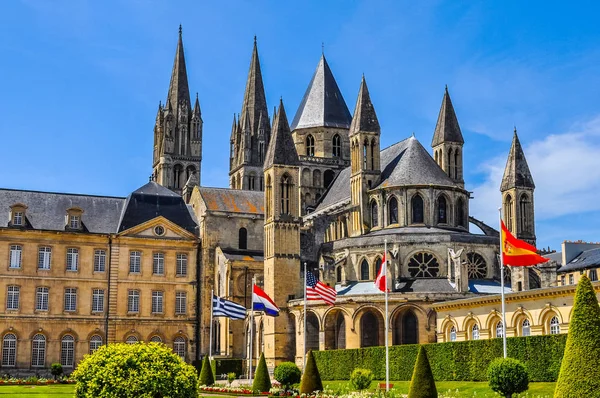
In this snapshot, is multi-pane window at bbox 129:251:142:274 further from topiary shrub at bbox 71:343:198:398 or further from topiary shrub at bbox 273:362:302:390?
topiary shrub at bbox 71:343:198:398

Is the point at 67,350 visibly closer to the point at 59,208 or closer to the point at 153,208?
the point at 59,208

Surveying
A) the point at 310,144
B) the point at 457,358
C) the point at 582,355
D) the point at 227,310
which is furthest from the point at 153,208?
the point at 582,355

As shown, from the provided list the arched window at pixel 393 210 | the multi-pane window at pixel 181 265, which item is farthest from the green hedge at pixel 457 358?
the multi-pane window at pixel 181 265

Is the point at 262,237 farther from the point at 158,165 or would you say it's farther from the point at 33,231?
the point at 158,165

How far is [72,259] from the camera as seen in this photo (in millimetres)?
72750

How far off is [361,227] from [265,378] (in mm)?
32122

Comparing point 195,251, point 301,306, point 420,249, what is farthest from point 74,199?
point 420,249

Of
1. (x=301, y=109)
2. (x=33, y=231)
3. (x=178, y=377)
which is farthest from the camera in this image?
(x=301, y=109)

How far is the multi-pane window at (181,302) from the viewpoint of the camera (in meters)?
75.9

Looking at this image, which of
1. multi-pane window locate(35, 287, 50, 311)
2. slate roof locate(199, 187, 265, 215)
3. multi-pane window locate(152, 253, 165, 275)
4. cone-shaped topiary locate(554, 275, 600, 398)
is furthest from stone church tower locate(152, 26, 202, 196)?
cone-shaped topiary locate(554, 275, 600, 398)

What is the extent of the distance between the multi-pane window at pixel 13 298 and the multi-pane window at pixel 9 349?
2.20 m

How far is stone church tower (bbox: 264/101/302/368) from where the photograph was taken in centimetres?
6850

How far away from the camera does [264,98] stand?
11456 centimetres

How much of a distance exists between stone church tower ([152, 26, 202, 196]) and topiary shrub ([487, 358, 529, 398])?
3238 inches
